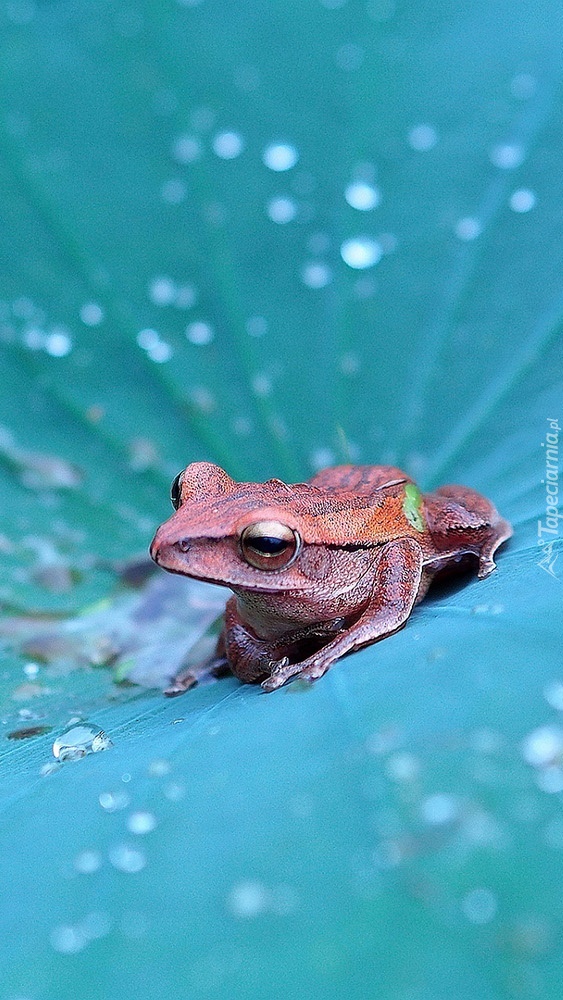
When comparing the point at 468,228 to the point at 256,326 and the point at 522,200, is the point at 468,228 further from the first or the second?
the point at 256,326

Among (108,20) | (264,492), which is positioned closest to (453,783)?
(264,492)

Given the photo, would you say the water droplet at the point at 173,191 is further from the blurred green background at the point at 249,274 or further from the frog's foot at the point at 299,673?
the frog's foot at the point at 299,673

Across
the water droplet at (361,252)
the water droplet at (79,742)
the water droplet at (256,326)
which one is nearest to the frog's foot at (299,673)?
the water droplet at (79,742)

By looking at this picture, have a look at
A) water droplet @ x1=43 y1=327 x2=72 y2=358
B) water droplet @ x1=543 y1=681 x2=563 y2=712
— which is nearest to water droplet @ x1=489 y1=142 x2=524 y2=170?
water droplet @ x1=43 y1=327 x2=72 y2=358

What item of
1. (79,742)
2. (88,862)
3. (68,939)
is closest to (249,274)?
(79,742)

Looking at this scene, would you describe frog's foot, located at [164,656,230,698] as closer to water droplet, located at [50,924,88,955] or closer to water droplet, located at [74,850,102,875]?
water droplet, located at [74,850,102,875]

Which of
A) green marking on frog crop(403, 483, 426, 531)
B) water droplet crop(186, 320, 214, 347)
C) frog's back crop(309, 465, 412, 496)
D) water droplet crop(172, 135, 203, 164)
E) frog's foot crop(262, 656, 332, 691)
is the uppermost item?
water droplet crop(172, 135, 203, 164)

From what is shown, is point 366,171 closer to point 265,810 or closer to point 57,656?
point 57,656
